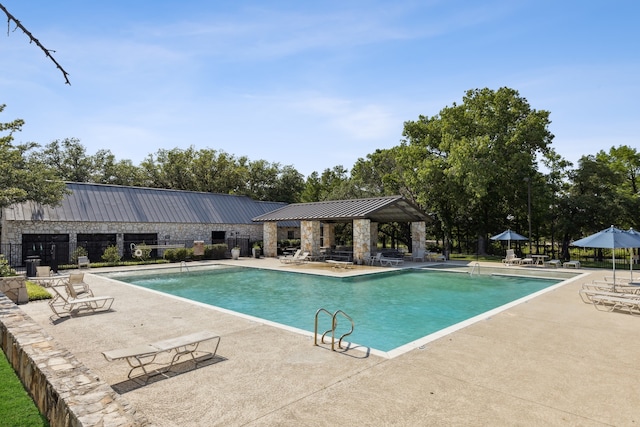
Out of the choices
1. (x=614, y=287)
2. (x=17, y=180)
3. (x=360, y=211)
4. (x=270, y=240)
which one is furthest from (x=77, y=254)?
(x=614, y=287)

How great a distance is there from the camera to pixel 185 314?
387 inches

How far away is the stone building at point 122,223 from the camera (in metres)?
21.8

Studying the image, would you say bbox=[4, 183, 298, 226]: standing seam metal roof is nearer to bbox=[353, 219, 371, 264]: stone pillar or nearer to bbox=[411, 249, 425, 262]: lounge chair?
bbox=[353, 219, 371, 264]: stone pillar

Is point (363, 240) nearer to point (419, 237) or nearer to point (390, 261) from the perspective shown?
point (390, 261)

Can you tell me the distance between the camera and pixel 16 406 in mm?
4762

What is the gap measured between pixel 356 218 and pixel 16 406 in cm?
1923

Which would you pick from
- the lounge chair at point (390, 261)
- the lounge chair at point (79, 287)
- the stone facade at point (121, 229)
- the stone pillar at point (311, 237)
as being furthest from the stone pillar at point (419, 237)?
the lounge chair at point (79, 287)

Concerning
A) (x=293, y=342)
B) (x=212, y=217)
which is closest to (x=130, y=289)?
(x=293, y=342)

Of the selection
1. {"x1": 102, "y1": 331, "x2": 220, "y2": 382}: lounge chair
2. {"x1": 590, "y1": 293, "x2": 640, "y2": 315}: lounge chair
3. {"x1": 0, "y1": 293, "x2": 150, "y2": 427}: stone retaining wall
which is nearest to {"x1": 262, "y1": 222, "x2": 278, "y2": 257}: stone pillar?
{"x1": 590, "y1": 293, "x2": 640, "y2": 315}: lounge chair

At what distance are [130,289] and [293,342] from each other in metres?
9.46

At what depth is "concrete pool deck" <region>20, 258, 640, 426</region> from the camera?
14.6 feet

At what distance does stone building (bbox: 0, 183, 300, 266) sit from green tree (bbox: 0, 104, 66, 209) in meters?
3.82

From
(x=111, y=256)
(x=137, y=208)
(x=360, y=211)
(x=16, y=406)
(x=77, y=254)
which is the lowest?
(x=16, y=406)

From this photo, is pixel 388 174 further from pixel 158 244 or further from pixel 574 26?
pixel 574 26
